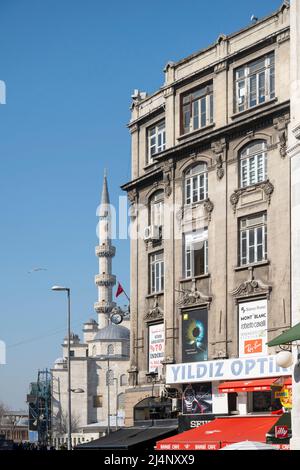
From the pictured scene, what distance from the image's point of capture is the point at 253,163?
36375mm

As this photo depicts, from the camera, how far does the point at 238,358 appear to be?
35.2 m

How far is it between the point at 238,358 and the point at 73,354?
15207cm

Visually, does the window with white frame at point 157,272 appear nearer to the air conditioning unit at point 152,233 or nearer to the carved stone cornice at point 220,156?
the air conditioning unit at point 152,233

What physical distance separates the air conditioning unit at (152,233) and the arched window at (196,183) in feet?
7.90

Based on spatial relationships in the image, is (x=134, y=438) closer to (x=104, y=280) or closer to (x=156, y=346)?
(x=156, y=346)

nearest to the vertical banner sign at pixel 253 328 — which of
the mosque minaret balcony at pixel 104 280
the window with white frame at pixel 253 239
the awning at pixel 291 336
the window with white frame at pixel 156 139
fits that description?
the window with white frame at pixel 253 239

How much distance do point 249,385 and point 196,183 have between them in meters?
9.39

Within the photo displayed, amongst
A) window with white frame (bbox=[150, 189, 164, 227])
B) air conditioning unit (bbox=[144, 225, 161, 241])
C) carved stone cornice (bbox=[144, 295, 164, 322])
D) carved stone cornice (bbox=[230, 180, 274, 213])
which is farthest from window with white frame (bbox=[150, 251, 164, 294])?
carved stone cornice (bbox=[230, 180, 274, 213])

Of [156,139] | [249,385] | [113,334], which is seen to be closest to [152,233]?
[156,139]

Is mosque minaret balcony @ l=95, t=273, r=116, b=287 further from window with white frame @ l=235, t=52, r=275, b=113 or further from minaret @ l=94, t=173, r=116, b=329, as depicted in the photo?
window with white frame @ l=235, t=52, r=275, b=113

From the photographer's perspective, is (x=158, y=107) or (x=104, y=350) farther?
(x=104, y=350)

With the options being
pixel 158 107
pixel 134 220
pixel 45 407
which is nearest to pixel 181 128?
pixel 158 107

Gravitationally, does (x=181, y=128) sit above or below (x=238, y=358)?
above
